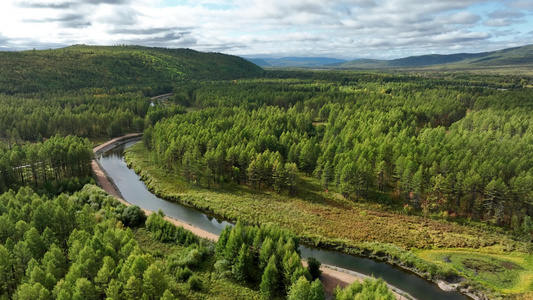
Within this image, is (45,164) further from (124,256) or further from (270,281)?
(270,281)

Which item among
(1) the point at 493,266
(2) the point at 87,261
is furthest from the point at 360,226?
(2) the point at 87,261

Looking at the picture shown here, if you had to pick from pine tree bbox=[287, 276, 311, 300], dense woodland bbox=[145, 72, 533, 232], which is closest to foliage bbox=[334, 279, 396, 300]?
→ pine tree bbox=[287, 276, 311, 300]

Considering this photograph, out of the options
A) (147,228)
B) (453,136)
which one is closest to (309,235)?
(147,228)

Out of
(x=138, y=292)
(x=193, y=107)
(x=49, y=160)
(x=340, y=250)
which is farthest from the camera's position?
(x=193, y=107)

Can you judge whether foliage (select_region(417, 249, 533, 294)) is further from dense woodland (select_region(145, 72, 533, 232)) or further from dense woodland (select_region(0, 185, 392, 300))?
dense woodland (select_region(0, 185, 392, 300))

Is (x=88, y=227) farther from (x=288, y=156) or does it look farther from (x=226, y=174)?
(x=288, y=156)

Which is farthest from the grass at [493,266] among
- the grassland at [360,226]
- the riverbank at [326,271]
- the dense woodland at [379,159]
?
the riverbank at [326,271]
